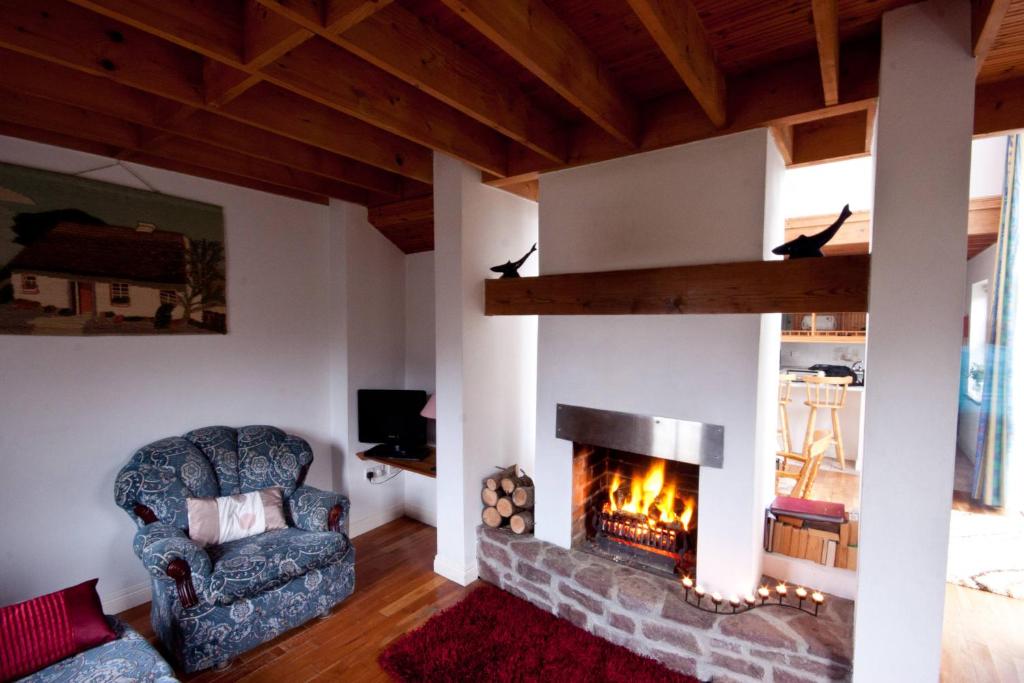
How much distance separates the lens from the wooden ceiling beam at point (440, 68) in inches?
57.8

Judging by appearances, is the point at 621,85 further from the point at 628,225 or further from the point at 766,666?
the point at 766,666

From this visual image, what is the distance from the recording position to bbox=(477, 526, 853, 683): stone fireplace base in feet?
5.90

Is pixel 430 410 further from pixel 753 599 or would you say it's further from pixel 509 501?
pixel 753 599

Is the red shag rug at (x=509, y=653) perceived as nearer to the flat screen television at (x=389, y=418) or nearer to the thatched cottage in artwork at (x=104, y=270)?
the flat screen television at (x=389, y=418)

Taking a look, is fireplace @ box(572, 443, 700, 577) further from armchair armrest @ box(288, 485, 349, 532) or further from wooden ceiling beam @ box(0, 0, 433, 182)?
wooden ceiling beam @ box(0, 0, 433, 182)

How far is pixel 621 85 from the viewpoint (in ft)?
6.64

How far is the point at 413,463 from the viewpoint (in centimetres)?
323

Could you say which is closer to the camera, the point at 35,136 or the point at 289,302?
the point at 35,136

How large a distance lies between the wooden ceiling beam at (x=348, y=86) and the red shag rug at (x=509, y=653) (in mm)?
2378

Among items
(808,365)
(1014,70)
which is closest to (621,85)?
(1014,70)

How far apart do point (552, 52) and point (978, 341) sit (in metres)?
3.99

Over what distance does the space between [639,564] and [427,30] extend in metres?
2.57

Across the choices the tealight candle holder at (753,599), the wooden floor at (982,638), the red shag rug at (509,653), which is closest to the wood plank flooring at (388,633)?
the wooden floor at (982,638)

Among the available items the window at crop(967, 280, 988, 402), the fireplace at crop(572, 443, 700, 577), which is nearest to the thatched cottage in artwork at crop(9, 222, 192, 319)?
the fireplace at crop(572, 443, 700, 577)
